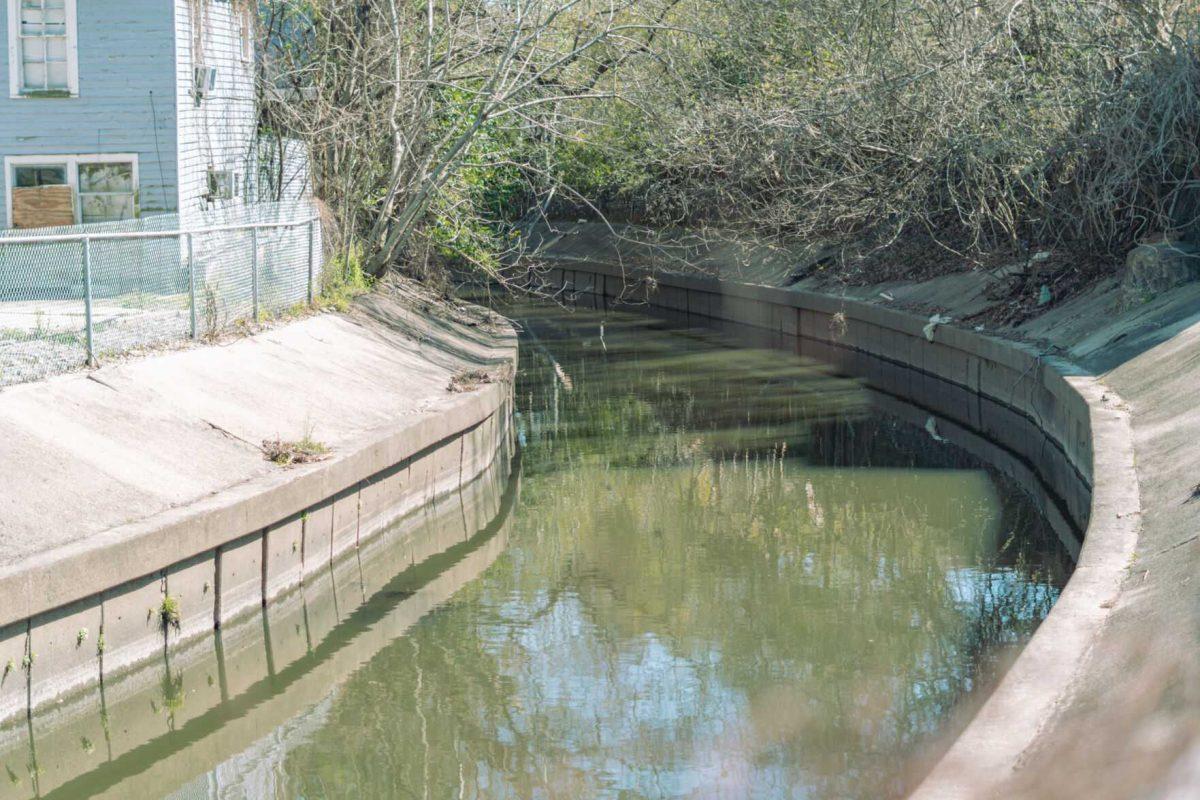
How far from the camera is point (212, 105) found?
22.3 metres

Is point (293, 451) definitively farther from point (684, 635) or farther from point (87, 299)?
point (684, 635)

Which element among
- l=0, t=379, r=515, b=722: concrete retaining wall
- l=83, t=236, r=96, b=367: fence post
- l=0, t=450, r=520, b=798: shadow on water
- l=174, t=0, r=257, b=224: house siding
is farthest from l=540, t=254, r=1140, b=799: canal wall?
l=83, t=236, r=96, b=367: fence post

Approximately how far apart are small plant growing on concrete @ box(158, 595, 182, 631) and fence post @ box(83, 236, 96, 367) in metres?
3.03

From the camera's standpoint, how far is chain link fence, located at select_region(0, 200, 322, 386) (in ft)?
36.4

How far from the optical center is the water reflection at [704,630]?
818 cm

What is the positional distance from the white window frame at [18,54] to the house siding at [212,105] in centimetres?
147

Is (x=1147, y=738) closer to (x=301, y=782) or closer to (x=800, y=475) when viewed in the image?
(x=301, y=782)

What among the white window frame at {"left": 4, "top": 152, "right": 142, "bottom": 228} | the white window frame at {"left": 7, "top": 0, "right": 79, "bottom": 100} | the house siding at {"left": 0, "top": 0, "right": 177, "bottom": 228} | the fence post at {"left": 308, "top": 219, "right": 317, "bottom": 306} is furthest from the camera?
the white window frame at {"left": 4, "top": 152, "right": 142, "bottom": 228}

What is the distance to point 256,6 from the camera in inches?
871

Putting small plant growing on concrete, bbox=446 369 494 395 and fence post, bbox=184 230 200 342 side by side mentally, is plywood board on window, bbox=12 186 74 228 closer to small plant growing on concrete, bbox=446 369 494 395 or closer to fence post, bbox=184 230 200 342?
small plant growing on concrete, bbox=446 369 494 395

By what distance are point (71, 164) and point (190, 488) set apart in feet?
42.3

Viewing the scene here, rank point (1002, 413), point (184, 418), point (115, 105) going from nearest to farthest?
point (184, 418), point (1002, 413), point (115, 105)

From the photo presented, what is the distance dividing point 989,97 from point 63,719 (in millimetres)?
15687

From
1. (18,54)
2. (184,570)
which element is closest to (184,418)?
(184,570)
